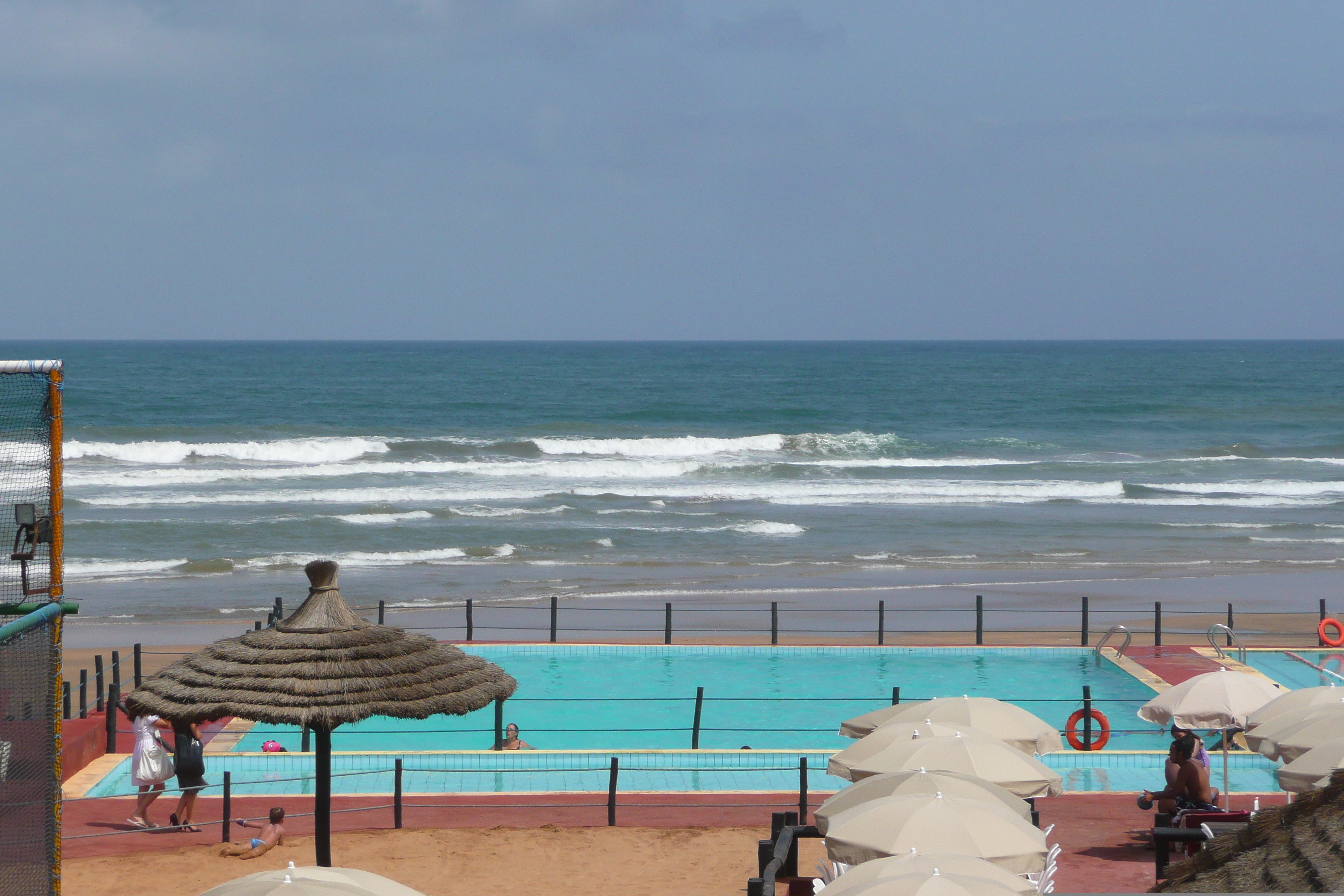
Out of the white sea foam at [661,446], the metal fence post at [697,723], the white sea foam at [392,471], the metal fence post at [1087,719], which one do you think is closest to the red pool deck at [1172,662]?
the metal fence post at [1087,719]

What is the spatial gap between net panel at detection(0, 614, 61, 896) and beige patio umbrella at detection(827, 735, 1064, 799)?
19.9 ft

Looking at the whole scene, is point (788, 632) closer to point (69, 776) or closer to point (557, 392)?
point (69, 776)

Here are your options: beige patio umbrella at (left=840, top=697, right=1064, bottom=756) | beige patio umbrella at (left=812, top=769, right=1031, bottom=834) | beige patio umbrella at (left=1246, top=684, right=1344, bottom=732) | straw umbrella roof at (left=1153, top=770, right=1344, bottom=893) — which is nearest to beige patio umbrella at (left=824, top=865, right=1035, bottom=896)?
straw umbrella roof at (left=1153, top=770, right=1344, bottom=893)

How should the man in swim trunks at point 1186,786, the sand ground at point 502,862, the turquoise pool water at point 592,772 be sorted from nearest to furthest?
1. the sand ground at point 502,862
2. the man in swim trunks at point 1186,786
3. the turquoise pool water at point 592,772

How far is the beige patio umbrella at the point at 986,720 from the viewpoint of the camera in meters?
12.3

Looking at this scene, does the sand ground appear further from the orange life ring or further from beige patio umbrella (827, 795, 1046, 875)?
the orange life ring

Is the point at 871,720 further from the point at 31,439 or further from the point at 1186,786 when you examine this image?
the point at 31,439

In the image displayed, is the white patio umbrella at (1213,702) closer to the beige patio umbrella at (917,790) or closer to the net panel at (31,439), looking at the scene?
the beige patio umbrella at (917,790)

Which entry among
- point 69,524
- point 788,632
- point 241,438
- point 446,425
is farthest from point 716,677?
point 446,425

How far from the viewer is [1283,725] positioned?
1161 cm

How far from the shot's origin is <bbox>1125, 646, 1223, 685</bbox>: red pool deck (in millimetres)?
20078

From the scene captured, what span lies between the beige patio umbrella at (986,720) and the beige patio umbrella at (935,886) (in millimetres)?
5033

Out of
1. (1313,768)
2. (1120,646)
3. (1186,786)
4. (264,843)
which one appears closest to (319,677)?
(264,843)

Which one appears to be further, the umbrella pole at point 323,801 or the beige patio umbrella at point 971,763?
the beige patio umbrella at point 971,763
